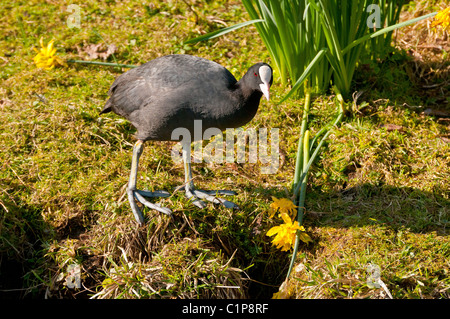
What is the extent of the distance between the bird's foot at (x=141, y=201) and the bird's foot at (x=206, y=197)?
17cm

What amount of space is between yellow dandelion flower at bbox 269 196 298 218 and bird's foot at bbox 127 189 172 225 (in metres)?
0.64

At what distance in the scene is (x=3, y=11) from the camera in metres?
5.18

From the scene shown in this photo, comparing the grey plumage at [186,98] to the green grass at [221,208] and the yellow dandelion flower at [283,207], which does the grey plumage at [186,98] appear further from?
the yellow dandelion flower at [283,207]

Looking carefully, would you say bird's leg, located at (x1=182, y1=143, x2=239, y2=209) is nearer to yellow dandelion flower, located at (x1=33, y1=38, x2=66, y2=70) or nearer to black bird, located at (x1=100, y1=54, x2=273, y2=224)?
black bird, located at (x1=100, y1=54, x2=273, y2=224)

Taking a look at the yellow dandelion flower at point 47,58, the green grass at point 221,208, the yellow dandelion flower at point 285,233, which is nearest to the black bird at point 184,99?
the green grass at point 221,208

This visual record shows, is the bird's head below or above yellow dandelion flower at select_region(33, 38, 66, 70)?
above

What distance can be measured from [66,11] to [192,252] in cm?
333

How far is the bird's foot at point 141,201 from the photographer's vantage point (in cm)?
304

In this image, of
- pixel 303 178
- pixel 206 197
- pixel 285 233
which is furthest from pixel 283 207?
pixel 206 197

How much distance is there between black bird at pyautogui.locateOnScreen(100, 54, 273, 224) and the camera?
2.90 meters

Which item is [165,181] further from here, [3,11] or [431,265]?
[3,11]

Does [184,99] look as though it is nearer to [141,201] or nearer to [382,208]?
[141,201]

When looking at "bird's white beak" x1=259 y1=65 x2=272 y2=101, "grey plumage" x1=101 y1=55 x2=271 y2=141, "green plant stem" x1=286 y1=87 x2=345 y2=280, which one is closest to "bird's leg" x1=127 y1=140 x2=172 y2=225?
"grey plumage" x1=101 y1=55 x2=271 y2=141

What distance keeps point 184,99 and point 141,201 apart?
705 mm
